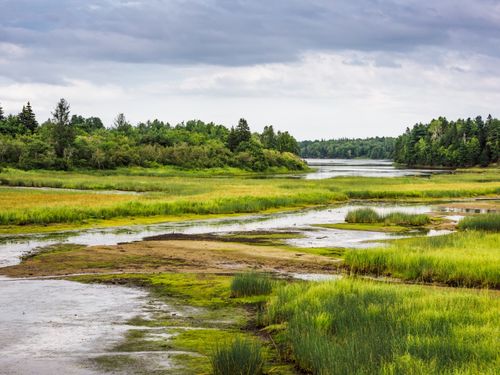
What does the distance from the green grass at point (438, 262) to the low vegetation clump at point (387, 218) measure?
609 inches

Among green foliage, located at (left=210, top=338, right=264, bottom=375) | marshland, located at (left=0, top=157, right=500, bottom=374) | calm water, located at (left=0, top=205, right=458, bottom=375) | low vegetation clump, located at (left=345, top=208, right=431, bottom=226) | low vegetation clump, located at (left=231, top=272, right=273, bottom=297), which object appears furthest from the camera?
low vegetation clump, located at (left=345, top=208, right=431, bottom=226)

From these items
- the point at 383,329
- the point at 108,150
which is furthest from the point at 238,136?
the point at 383,329

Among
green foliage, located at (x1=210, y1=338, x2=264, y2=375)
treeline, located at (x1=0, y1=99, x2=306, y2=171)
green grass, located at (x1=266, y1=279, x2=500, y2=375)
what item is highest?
treeline, located at (x1=0, y1=99, x2=306, y2=171)

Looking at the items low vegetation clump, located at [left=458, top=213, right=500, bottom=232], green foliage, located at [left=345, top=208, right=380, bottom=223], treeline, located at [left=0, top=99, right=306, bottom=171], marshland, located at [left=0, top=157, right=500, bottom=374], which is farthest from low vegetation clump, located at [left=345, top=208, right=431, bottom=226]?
treeline, located at [left=0, top=99, right=306, bottom=171]

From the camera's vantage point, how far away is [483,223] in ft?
125

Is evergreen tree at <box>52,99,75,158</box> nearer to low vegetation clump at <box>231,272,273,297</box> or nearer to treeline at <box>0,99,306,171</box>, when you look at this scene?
treeline at <box>0,99,306,171</box>

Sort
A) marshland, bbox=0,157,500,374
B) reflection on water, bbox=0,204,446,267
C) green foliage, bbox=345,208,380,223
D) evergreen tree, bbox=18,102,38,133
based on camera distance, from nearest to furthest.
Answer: marshland, bbox=0,157,500,374, reflection on water, bbox=0,204,446,267, green foliage, bbox=345,208,380,223, evergreen tree, bbox=18,102,38,133

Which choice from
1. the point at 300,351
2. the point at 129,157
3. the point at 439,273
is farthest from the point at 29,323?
the point at 129,157

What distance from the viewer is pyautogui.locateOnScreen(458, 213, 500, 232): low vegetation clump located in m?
37.4

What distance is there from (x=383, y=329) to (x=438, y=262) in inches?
394

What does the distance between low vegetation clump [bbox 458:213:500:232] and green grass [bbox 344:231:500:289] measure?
983cm

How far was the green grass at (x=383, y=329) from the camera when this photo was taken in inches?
416

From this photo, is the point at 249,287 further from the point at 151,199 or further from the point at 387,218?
the point at 151,199

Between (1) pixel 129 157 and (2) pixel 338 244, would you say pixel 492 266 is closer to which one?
(2) pixel 338 244
